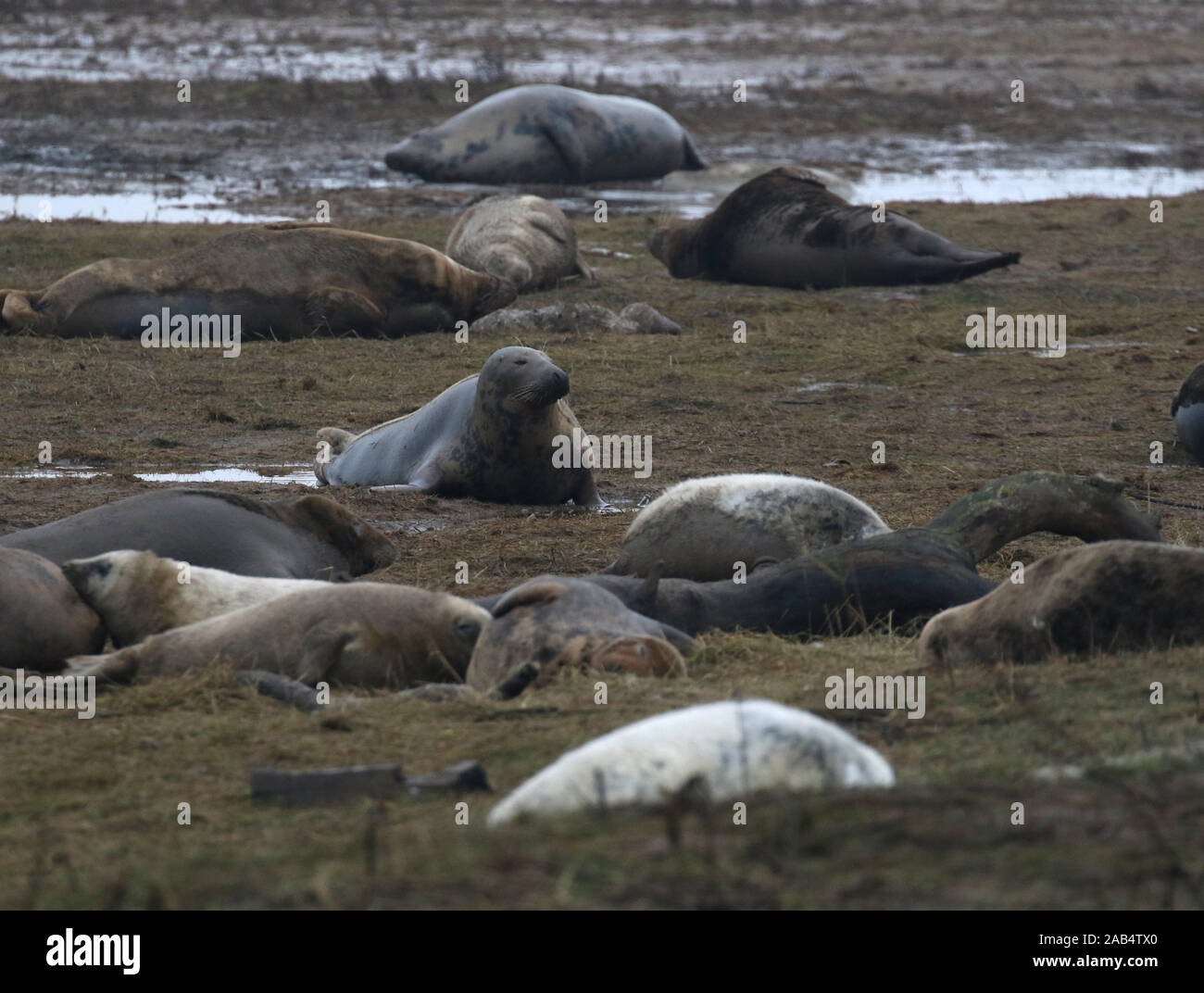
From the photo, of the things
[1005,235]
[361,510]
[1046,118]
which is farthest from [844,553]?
[1046,118]

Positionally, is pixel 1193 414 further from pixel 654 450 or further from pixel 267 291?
pixel 267 291

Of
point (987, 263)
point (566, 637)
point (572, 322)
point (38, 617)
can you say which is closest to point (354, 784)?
point (566, 637)

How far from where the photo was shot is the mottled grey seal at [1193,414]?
348 inches

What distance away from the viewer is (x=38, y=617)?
5.70 meters

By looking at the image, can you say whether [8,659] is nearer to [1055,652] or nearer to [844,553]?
[844,553]

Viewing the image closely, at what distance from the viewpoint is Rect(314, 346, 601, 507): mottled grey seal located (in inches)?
329

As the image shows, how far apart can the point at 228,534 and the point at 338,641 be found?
1.23 m

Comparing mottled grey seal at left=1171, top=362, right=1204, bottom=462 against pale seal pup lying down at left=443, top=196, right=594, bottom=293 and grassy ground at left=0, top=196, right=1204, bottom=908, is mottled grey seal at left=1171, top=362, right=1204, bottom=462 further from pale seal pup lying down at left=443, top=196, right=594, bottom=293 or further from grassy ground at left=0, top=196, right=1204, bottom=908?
pale seal pup lying down at left=443, top=196, right=594, bottom=293

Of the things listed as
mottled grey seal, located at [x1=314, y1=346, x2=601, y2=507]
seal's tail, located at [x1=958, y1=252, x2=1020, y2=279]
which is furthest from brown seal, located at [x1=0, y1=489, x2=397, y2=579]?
seal's tail, located at [x1=958, y1=252, x2=1020, y2=279]

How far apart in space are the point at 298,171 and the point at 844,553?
14451 millimetres

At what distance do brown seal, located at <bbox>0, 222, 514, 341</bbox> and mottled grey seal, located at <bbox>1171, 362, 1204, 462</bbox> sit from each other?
506 centimetres

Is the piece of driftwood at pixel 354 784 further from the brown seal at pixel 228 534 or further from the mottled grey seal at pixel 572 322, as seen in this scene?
the mottled grey seal at pixel 572 322

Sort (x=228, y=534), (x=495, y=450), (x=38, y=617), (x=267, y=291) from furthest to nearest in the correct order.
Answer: (x=267, y=291), (x=495, y=450), (x=228, y=534), (x=38, y=617)

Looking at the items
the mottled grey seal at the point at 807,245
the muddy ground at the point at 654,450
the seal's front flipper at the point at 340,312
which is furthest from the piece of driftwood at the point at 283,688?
the mottled grey seal at the point at 807,245
